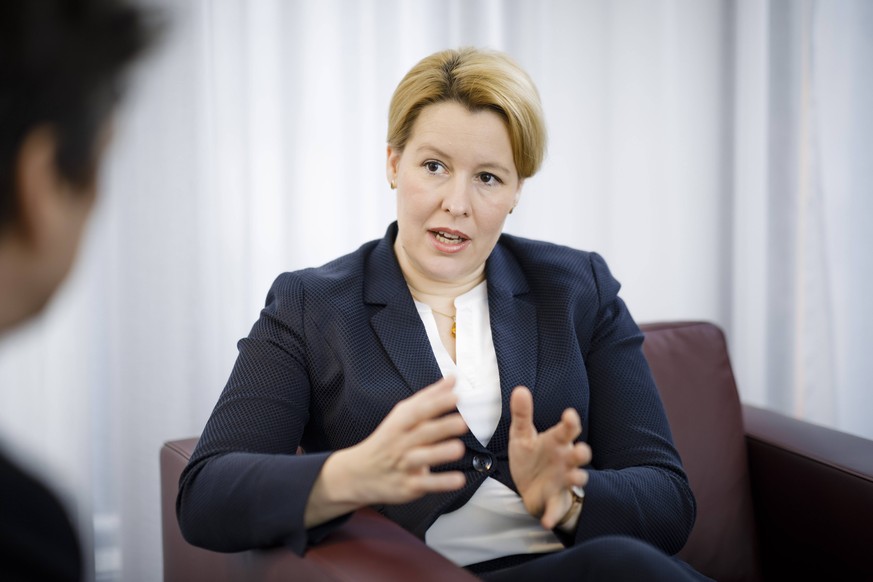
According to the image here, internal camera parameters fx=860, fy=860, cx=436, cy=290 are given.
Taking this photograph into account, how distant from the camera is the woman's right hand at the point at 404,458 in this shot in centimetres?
105

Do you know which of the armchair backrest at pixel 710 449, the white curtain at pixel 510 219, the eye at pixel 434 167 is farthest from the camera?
the white curtain at pixel 510 219

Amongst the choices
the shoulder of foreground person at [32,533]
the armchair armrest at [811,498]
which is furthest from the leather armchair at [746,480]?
the shoulder of foreground person at [32,533]

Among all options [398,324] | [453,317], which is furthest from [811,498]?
[398,324]

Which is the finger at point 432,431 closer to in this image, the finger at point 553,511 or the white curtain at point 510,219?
the finger at point 553,511

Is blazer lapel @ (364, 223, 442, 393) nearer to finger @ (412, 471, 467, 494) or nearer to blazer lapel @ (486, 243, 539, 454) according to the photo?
blazer lapel @ (486, 243, 539, 454)

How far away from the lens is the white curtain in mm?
2080

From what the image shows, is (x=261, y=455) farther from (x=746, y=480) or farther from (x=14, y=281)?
(x=746, y=480)

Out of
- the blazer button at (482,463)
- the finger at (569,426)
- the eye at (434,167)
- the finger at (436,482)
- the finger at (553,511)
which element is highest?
the eye at (434,167)

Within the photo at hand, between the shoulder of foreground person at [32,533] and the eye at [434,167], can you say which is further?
the eye at [434,167]

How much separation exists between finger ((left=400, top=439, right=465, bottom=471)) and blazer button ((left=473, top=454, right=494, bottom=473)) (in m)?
0.37

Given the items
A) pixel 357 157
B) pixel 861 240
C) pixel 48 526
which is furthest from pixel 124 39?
pixel 861 240

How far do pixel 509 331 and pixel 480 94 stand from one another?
42cm

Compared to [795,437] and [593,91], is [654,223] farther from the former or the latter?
[795,437]

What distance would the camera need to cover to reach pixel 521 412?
1197 mm
